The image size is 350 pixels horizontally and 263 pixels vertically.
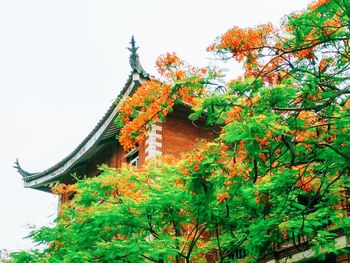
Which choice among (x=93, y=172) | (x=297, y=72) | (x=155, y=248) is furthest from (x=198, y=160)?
(x=93, y=172)

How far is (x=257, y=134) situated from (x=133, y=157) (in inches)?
535

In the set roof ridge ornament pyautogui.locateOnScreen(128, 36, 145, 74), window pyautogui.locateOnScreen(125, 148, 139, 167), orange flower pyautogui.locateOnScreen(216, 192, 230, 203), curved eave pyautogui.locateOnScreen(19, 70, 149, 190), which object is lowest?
orange flower pyautogui.locateOnScreen(216, 192, 230, 203)

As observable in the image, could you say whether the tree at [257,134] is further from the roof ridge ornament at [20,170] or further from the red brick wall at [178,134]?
the roof ridge ornament at [20,170]

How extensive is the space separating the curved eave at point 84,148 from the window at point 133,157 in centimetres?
114

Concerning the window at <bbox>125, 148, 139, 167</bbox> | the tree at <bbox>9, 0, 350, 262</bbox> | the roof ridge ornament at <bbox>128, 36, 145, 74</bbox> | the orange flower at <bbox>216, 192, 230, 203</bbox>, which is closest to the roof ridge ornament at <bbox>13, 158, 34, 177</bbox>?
the window at <bbox>125, 148, 139, 167</bbox>

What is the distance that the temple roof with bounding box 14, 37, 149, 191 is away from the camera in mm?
18094

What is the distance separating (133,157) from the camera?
21.7 meters

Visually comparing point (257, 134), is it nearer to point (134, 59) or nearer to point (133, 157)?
point (134, 59)

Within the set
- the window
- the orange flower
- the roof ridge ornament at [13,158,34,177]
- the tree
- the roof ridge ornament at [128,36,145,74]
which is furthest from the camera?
the roof ridge ornament at [13,158,34,177]

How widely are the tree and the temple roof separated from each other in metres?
4.58

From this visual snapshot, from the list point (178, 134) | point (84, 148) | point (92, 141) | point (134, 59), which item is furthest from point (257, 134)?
point (84, 148)

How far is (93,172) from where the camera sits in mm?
24641

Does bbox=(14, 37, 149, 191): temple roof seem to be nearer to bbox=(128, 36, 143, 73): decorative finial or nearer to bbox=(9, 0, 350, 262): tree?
bbox=(128, 36, 143, 73): decorative finial

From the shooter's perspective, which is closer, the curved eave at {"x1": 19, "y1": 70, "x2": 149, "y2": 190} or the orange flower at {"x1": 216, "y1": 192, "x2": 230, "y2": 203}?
the orange flower at {"x1": 216, "y1": 192, "x2": 230, "y2": 203}
